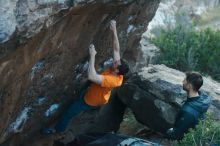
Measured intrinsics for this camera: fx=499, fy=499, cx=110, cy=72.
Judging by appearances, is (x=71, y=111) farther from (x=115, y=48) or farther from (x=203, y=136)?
(x=203, y=136)

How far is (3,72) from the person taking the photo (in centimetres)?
559

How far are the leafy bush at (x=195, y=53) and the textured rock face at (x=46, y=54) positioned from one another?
17.1ft

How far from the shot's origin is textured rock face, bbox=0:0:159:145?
17.1 feet

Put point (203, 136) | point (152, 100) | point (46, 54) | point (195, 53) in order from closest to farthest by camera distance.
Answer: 1. point (203, 136)
2. point (46, 54)
3. point (152, 100)
4. point (195, 53)

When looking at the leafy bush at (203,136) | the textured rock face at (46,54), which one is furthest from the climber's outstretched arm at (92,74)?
the leafy bush at (203,136)

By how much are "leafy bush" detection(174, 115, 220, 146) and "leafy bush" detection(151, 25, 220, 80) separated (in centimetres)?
757

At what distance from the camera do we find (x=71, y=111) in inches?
318

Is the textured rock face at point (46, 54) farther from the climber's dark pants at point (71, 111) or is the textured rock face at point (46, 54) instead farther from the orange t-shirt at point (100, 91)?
the orange t-shirt at point (100, 91)

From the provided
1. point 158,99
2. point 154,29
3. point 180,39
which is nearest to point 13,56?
point 158,99

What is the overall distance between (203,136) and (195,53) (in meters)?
8.23

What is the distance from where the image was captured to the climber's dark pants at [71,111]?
798 cm

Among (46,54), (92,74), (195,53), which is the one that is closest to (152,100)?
(92,74)

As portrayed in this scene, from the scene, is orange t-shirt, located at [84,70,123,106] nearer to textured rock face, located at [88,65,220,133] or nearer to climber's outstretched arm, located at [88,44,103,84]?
climber's outstretched arm, located at [88,44,103,84]

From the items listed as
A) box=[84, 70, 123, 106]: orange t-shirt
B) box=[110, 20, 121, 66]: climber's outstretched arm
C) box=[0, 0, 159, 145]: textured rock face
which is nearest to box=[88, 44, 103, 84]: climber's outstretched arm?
box=[84, 70, 123, 106]: orange t-shirt
